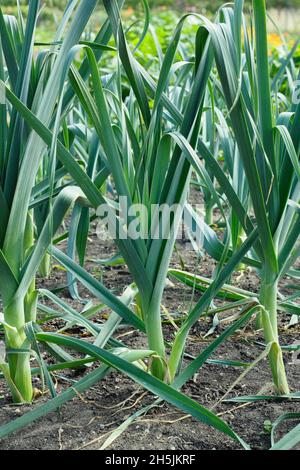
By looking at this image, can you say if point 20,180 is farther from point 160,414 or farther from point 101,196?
point 160,414

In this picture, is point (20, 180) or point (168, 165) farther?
point (168, 165)

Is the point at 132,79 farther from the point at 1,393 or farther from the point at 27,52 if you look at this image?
the point at 1,393

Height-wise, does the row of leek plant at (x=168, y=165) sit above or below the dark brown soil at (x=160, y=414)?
above

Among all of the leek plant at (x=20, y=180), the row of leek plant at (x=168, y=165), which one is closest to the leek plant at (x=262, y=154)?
the row of leek plant at (x=168, y=165)

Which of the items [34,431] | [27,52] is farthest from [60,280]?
[27,52]

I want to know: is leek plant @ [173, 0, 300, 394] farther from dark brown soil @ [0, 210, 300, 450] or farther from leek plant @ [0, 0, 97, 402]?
leek plant @ [0, 0, 97, 402]

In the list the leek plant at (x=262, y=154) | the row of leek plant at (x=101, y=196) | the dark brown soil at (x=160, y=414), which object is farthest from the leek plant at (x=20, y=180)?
the leek plant at (x=262, y=154)

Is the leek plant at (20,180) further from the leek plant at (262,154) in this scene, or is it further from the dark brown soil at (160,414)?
the leek plant at (262,154)

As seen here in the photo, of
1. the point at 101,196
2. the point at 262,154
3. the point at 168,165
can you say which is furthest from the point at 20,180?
the point at 262,154

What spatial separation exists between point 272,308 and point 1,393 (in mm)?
528

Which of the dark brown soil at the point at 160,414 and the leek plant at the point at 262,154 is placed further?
the dark brown soil at the point at 160,414

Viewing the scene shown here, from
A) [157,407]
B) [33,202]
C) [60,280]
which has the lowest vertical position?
[60,280]

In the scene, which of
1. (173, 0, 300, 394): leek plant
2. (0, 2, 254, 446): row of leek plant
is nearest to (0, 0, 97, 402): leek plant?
(0, 2, 254, 446): row of leek plant

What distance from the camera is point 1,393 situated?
52.9 inches
